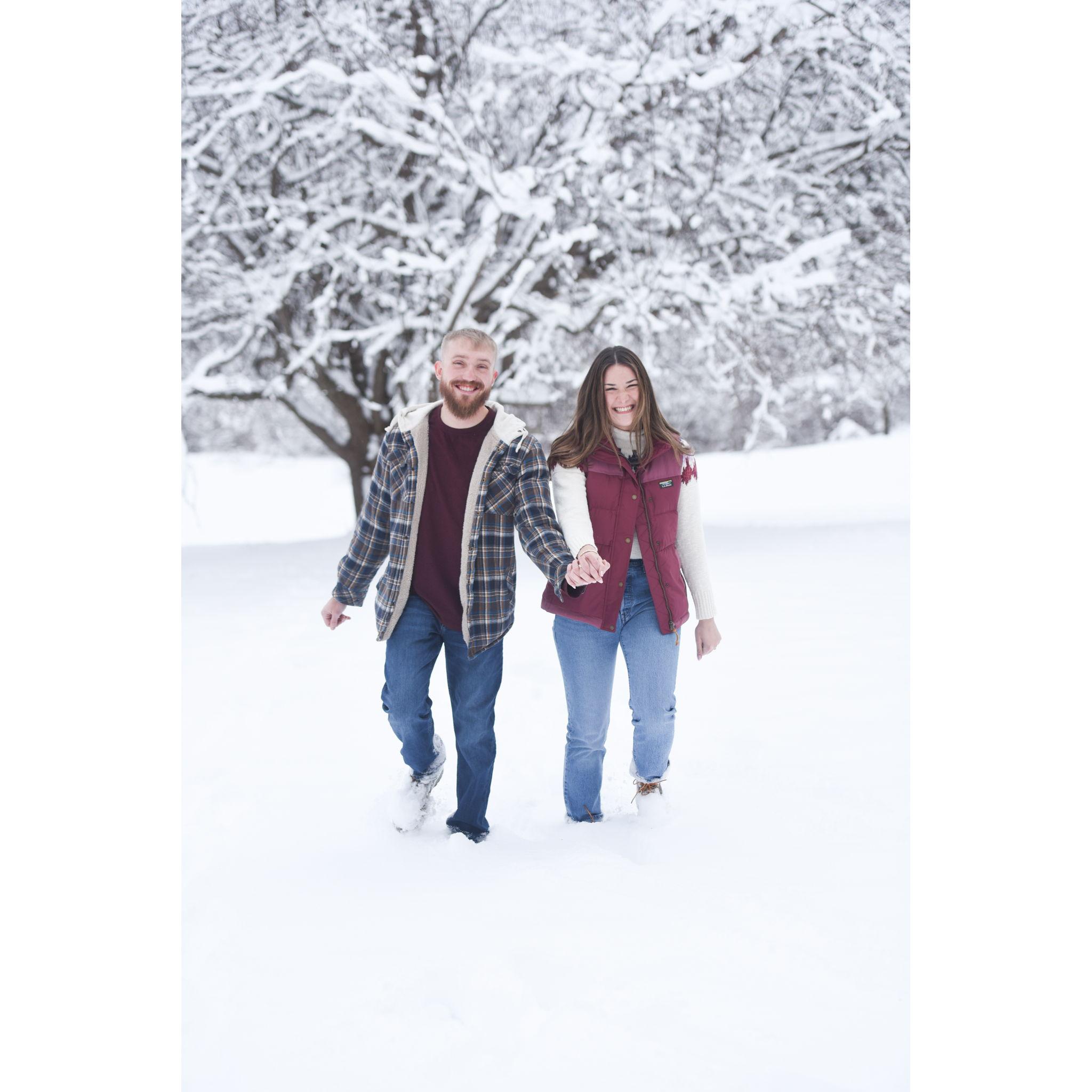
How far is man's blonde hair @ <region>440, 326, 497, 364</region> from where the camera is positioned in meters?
2.53

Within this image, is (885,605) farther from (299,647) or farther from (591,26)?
(591,26)

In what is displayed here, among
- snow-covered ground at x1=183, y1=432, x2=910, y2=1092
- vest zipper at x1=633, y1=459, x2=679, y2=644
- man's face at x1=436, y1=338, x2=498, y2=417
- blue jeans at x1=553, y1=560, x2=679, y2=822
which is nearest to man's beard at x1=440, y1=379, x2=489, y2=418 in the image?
man's face at x1=436, y1=338, x2=498, y2=417

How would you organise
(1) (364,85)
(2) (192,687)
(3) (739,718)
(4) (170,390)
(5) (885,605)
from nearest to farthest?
(4) (170,390)
(3) (739,718)
(2) (192,687)
(5) (885,605)
(1) (364,85)

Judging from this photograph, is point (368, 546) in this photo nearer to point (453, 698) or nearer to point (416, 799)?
point (453, 698)

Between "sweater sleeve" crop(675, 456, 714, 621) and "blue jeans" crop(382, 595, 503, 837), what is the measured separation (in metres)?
0.68

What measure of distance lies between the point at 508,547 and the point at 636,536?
0.41 meters

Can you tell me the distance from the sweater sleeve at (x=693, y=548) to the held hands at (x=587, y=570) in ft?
1.33

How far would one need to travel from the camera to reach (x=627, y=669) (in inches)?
106

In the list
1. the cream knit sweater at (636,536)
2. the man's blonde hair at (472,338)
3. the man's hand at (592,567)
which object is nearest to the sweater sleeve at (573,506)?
the cream knit sweater at (636,536)

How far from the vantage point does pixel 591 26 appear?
7664mm

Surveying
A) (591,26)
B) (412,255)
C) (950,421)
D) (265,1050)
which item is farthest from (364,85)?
(265,1050)

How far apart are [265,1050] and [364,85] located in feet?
21.7

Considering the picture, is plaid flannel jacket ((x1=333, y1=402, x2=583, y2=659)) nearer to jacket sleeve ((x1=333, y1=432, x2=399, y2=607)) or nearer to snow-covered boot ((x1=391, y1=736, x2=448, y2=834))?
jacket sleeve ((x1=333, y1=432, x2=399, y2=607))

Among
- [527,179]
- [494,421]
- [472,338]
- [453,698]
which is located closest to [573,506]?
[494,421]
